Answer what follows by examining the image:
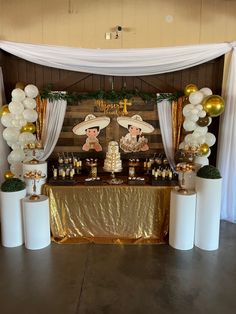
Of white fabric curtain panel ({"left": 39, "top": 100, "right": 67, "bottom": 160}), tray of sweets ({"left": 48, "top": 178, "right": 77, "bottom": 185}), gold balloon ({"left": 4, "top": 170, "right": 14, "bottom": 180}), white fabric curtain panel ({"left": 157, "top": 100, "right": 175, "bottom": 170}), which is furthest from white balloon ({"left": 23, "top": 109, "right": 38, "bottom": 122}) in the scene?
white fabric curtain panel ({"left": 157, "top": 100, "right": 175, "bottom": 170})

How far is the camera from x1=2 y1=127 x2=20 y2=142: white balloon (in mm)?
3995

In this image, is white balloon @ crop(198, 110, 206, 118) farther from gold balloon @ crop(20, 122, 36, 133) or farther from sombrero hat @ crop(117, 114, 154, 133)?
gold balloon @ crop(20, 122, 36, 133)

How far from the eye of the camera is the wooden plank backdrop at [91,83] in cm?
446

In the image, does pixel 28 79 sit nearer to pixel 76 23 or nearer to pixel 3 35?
pixel 3 35

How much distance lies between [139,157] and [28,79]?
84.4 inches

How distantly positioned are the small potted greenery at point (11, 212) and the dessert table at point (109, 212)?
0.41 metres

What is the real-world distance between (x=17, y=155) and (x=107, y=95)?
1583 millimetres

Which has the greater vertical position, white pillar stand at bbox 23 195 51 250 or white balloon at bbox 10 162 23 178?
white balloon at bbox 10 162 23 178

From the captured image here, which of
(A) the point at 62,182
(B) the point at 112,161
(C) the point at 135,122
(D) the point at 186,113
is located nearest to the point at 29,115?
(A) the point at 62,182

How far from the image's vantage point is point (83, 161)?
4.52 meters

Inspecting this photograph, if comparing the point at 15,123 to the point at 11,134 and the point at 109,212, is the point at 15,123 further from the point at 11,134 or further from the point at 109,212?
the point at 109,212

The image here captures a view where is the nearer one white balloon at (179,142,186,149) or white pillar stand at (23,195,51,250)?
white pillar stand at (23,195,51,250)

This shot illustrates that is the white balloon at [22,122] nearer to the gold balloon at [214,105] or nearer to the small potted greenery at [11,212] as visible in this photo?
A: the small potted greenery at [11,212]

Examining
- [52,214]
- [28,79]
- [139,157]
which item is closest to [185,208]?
[139,157]
